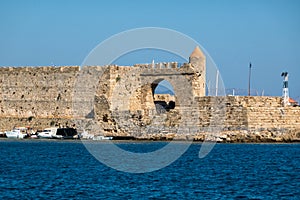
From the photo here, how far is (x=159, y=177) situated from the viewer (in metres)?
16.5

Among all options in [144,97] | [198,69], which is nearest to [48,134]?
[144,97]

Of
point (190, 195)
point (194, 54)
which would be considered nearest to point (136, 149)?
point (194, 54)

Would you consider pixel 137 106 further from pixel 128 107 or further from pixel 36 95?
pixel 36 95

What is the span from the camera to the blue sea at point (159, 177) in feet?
45.5

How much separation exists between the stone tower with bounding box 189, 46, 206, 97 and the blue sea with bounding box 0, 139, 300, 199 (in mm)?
3029

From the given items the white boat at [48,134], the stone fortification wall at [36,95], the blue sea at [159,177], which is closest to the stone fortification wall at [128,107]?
the stone fortification wall at [36,95]

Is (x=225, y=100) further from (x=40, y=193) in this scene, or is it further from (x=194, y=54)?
(x=40, y=193)

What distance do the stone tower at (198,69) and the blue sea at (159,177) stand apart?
303 cm

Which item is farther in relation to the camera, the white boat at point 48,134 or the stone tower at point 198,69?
the white boat at point 48,134

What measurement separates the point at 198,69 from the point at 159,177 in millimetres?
11697

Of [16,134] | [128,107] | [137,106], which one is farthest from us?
[16,134]

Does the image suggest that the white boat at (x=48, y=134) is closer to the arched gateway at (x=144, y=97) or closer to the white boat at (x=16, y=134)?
the white boat at (x=16, y=134)

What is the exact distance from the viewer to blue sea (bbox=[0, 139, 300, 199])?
45.5 feet

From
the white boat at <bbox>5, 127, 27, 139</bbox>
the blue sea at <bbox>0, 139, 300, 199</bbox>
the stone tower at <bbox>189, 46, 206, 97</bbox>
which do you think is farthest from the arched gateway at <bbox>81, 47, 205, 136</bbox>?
the white boat at <bbox>5, 127, 27, 139</bbox>
